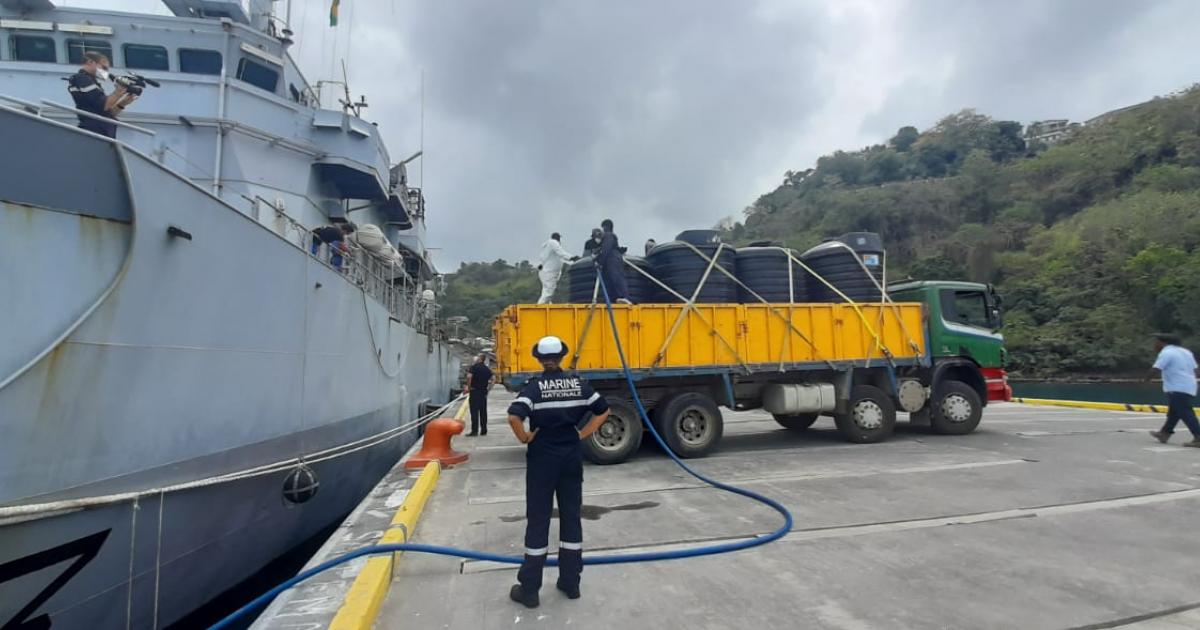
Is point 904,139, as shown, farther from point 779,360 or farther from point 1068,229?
point 779,360

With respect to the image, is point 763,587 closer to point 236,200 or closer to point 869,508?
point 869,508

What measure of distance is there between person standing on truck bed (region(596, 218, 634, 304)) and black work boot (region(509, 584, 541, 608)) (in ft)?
15.7

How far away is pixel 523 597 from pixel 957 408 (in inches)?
338

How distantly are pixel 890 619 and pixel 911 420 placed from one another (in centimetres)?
761

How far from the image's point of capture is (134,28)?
835 cm

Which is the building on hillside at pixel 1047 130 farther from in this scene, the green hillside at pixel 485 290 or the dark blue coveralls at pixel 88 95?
the dark blue coveralls at pixel 88 95

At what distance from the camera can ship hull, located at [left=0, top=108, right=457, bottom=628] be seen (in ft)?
9.86

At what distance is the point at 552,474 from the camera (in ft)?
10.3

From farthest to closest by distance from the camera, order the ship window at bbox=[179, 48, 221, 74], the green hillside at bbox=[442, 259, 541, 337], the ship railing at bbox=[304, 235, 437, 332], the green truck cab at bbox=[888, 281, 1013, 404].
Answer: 1. the green hillside at bbox=[442, 259, 541, 337]
2. the green truck cab at bbox=[888, 281, 1013, 404]
3. the ship window at bbox=[179, 48, 221, 74]
4. the ship railing at bbox=[304, 235, 437, 332]

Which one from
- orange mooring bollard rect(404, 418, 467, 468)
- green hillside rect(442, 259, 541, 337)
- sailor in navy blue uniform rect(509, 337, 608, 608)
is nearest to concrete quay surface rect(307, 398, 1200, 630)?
sailor in navy blue uniform rect(509, 337, 608, 608)

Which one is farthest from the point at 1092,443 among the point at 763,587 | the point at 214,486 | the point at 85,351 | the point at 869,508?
the point at 85,351

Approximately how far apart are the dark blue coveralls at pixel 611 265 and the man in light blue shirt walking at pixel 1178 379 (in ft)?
23.7

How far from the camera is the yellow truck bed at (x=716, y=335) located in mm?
7328

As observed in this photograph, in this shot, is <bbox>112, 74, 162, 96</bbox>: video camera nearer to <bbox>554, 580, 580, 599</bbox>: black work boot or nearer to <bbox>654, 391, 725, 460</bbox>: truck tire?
<bbox>554, 580, 580, 599</bbox>: black work boot
